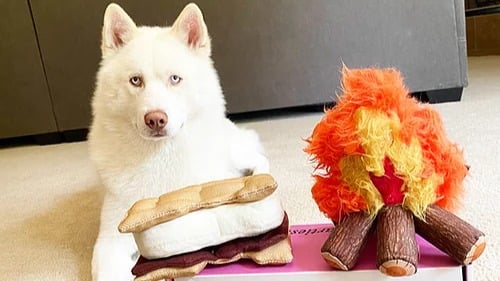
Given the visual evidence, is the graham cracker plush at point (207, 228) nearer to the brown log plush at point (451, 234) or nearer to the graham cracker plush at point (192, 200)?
the graham cracker plush at point (192, 200)

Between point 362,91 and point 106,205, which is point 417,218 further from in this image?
point 106,205

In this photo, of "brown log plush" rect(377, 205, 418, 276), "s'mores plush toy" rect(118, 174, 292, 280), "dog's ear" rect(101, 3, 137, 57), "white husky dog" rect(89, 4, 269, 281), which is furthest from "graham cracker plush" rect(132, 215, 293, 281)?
"dog's ear" rect(101, 3, 137, 57)

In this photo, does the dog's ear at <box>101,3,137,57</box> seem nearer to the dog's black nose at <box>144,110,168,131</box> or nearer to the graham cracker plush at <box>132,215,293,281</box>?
the dog's black nose at <box>144,110,168,131</box>

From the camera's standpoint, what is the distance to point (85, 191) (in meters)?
1.71

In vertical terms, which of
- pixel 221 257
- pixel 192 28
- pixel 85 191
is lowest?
pixel 85 191

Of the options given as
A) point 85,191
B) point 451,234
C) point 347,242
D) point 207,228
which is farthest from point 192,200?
point 85,191

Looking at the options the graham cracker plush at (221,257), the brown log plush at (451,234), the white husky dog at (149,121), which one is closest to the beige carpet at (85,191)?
the white husky dog at (149,121)

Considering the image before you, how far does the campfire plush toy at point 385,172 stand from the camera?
65 cm

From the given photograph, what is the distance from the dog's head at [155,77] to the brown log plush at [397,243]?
46 centimetres

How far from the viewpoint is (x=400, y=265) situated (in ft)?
1.98

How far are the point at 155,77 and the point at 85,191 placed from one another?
0.77m

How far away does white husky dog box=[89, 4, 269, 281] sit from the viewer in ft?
3.36

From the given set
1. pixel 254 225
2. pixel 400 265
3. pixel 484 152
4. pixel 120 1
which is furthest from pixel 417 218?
pixel 120 1

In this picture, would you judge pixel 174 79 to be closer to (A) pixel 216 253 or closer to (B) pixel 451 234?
(A) pixel 216 253
